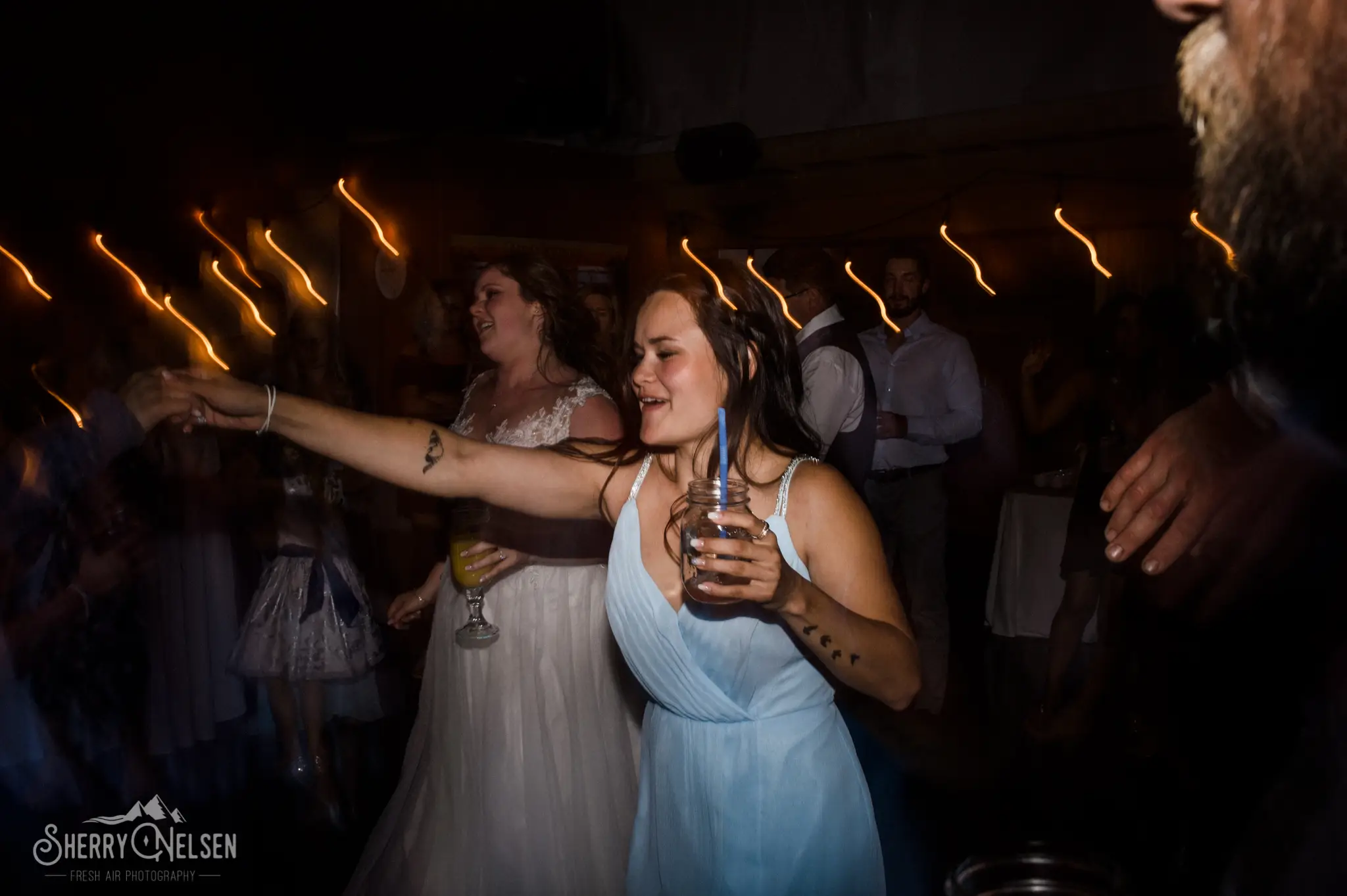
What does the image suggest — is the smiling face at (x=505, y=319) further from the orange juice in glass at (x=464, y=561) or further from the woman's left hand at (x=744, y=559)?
the woman's left hand at (x=744, y=559)

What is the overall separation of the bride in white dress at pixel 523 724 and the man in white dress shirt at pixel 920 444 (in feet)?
6.14

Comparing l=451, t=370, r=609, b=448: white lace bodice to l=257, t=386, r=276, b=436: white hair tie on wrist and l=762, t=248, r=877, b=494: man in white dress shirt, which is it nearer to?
l=257, t=386, r=276, b=436: white hair tie on wrist

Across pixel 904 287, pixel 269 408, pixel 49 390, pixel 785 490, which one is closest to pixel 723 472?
pixel 785 490

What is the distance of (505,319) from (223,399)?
1.01m

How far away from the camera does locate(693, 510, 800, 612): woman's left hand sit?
1.33 meters

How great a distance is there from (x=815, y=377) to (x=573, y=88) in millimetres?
1416

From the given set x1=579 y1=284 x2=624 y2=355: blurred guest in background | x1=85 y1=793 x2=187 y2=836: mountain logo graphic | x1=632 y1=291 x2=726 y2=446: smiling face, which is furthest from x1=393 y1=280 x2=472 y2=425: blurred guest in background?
x1=632 y1=291 x2=726 y2=446: smiling face

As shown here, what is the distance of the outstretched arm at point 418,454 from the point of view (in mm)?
1729

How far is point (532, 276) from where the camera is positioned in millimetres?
2652

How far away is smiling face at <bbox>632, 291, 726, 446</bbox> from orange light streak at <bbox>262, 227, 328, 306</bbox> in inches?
178

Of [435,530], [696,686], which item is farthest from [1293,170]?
[435,530]

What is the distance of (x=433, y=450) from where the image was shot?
181cm

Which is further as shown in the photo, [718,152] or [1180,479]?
[718,152]

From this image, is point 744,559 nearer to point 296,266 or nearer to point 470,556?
point 470,556
